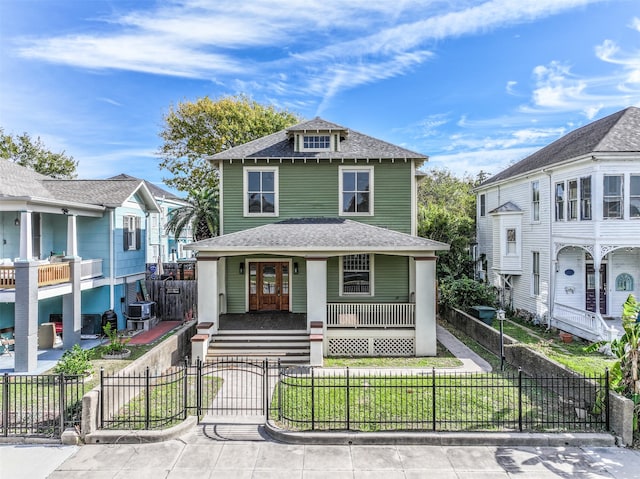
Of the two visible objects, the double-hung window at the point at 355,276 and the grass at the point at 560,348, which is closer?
the grass at the point at 560,348

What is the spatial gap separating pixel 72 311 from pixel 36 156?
25086 mm

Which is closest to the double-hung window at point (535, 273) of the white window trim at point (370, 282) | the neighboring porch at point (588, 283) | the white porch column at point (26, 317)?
the neighboring porch at point (588, 283)

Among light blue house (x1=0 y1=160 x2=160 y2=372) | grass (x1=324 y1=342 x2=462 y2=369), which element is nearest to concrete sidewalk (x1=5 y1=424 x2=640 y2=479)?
grass (x1=324 y1=342 x2=462 y2=369)

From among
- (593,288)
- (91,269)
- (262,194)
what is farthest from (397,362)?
(91,269)

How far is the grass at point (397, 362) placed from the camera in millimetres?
12164

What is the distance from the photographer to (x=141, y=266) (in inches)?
769

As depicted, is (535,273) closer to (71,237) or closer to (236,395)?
(236,395)

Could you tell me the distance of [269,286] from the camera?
16.8m

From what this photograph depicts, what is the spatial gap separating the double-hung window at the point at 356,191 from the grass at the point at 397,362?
246 inches

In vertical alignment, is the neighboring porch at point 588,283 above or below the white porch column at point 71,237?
below

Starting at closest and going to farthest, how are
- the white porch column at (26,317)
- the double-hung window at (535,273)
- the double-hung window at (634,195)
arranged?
the white porch column at (26,317), the double-hung window at (634,195), the double-hung window at (535,273)

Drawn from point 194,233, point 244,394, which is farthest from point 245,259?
point 194,233

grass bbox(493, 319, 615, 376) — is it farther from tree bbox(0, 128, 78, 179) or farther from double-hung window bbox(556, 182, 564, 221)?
tree bbox(0, 128, 78, 179)

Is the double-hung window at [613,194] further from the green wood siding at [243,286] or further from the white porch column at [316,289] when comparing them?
the green wood siding at [243,286]
